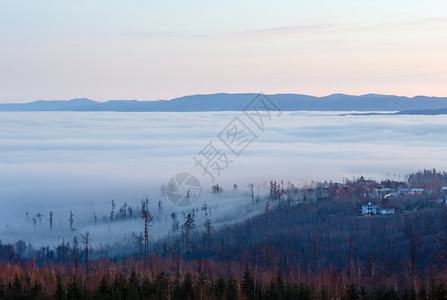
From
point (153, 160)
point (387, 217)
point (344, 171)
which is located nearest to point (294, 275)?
point (387, 217)

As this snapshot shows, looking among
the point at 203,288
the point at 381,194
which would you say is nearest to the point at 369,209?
the point at 381,194

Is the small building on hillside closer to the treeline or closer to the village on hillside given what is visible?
the village on hillside

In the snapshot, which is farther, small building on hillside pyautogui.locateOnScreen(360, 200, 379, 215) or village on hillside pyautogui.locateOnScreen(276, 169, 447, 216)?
village on hillside pyautogui.locateOnScreen(276, 169, 447, 216)

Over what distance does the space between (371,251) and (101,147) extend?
106 metres

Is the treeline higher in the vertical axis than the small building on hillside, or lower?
lower

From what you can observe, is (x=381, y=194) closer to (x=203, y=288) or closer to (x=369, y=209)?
(x=369, y=209)

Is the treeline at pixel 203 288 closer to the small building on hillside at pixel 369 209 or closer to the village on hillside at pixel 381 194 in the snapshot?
the small building on hillside at pixel 369 209

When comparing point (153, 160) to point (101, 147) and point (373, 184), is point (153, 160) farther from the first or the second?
point (373, 184)

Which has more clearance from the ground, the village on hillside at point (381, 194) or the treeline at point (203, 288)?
the village on hillside at point (381, 194)

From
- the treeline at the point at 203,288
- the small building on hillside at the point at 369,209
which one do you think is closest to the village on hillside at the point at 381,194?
the small building on hillside at the point at 369,209

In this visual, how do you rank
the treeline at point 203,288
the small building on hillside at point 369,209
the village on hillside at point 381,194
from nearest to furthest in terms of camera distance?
the treeline at point 203,288 < the small building on hillside at point 369,209 < the village on hillside at point 381,194

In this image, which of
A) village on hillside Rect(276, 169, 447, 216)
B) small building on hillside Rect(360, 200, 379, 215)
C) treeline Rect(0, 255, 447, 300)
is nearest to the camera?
treeline Rect(0, 255, 447, 300)

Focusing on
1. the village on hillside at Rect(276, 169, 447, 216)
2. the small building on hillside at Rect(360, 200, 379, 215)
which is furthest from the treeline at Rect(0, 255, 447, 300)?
the village on hillside at Rect(276, 169, 447, 216)

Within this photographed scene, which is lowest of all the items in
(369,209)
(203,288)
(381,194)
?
(203,288)
